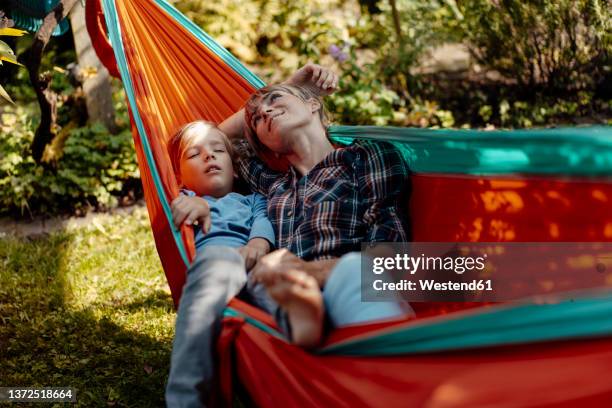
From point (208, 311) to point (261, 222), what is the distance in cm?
49

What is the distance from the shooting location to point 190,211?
185cm

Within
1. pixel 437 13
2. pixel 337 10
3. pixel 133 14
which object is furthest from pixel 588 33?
pixel 133 14

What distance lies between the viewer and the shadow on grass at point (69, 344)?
7.27 ft

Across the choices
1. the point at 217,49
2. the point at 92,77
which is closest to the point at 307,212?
the point at 217,49

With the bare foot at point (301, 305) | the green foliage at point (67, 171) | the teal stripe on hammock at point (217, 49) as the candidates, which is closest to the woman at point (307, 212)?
the bare foot at point (301, 305)

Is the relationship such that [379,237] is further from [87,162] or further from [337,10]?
[337,10]

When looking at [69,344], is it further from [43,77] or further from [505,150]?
[505,150]

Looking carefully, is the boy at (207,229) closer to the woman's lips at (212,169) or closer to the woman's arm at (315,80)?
the woman's lips at (212,169)

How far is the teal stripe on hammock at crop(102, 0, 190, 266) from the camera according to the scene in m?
1.83

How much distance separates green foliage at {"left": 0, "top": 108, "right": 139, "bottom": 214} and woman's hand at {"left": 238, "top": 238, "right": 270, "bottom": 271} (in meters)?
1.86

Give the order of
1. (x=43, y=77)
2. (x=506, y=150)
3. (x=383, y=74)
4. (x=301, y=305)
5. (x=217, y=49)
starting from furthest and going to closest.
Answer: (x=383, y=74), (x=43, y=77), (x=217, y=49), (x=506, y=150), (x=301, y=305)

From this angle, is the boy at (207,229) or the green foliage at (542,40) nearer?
the boy at (207,229)

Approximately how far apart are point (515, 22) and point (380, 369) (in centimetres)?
325

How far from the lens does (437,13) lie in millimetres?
4656
